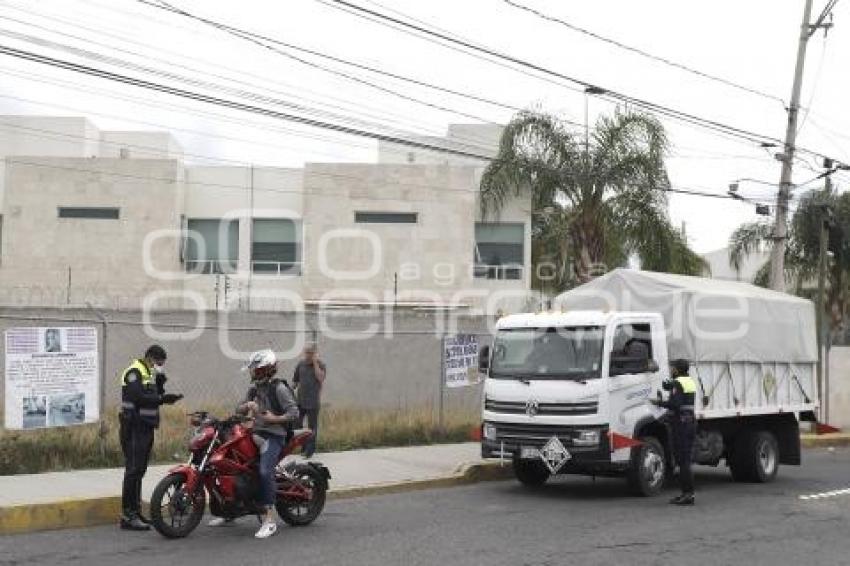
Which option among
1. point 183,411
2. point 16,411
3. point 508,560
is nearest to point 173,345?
point 183,411

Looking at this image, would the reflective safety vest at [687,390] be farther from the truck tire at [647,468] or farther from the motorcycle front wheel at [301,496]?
the motorcycle front wheel at [301,496]

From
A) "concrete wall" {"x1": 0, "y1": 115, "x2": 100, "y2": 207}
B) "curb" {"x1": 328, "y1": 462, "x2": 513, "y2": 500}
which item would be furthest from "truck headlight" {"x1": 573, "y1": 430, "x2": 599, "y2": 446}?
"concrete wall" {"x1": 0, "y1": 115, "x2": 100, "y2": 207}

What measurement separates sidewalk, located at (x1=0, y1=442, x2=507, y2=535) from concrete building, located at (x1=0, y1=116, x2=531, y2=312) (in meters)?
15.2

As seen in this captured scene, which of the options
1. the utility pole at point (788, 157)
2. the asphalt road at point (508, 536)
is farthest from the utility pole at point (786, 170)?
the asphalt road at point (508, 536)

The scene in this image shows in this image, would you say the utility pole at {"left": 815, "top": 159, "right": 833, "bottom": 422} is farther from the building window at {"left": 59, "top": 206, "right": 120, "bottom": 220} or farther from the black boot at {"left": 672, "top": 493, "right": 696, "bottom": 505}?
the building window at {"left": 59, "top": 206, "right": 120, "bottom": 220}

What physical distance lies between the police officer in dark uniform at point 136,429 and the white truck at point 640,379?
4.48 m

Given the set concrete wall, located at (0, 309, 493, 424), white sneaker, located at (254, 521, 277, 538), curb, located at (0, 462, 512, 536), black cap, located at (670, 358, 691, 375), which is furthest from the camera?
concrete wall, located at (0, 309, 493, 424)

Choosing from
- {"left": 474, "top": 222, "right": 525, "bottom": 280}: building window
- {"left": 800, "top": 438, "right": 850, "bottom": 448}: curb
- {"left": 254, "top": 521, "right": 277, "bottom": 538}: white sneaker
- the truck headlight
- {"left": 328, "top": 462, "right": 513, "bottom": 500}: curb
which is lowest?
{"left": 800, "top": 438, "right": 850, "bottom": 448}: curb

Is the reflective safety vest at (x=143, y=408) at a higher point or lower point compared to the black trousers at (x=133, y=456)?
higher

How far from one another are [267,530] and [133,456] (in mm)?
1470

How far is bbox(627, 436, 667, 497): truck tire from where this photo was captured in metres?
12.1

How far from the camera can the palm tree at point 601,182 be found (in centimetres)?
2559

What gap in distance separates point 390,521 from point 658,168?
17.3m

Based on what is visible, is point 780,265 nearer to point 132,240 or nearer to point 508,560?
point 508,560
